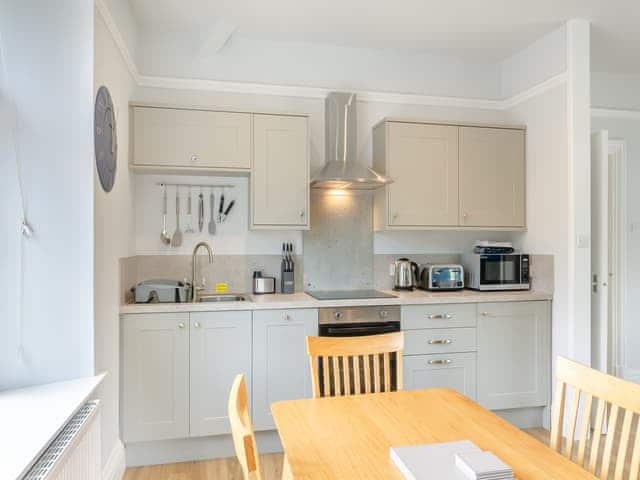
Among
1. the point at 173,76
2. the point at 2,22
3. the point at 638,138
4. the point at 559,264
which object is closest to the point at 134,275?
the point at 173,76

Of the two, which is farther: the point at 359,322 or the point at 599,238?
the point at 599,238

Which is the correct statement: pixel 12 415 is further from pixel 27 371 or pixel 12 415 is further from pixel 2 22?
pixel 2 22

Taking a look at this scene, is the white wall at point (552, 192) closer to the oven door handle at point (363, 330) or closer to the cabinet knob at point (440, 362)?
the cabinet knob at point (440, 362)

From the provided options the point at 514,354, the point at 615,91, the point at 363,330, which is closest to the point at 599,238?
the point at 514,354

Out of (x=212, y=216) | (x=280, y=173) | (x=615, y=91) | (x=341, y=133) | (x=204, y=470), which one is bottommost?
(x=204, y=470)

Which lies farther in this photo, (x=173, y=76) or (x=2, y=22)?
(x=173, y=76)

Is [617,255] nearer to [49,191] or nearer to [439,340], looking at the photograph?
[439,340]

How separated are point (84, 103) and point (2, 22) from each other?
16.7 inches

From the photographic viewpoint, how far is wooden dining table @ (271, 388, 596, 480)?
1178mm

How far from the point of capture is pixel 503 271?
3.43 meters

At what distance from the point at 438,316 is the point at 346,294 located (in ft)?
2.13

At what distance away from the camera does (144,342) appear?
2.72m

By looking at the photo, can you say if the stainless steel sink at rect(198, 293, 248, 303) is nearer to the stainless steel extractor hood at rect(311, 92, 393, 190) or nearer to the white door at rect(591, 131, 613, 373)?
the stainless steel extractor hood at rect(311, 92, 393, 190)

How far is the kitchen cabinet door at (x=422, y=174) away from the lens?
3.37 metres
